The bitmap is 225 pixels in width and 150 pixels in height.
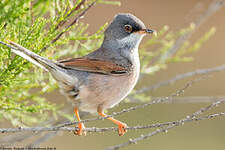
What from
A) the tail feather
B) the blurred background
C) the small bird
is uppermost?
the blurred background

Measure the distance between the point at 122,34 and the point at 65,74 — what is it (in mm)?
1171

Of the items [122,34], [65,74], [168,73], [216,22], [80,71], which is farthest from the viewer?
[216,22]

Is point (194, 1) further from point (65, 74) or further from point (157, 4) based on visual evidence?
point (65, 74)

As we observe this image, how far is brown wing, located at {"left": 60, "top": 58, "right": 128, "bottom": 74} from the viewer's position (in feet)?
11.9

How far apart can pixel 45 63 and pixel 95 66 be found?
37.0 inches

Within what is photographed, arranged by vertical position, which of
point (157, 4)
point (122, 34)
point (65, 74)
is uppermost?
point (157, 4)

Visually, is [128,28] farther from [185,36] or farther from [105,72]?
[185,36]

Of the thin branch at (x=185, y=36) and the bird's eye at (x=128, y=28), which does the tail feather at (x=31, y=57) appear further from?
the thin branch at (x=185, y=36)

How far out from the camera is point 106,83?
12.4 feet

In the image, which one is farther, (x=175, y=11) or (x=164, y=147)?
(x=175, y=11)

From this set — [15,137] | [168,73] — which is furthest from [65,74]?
[168,73]

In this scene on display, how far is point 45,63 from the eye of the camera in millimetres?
2996

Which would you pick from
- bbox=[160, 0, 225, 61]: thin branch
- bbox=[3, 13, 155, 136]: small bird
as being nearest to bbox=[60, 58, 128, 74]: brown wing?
bbox=[3, 13, 155, 136]: small bird

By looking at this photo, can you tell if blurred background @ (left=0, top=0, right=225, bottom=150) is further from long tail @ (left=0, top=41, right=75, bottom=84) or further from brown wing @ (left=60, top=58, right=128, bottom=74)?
long tail @ (left=0, top=41, right=75, bottom=84)
